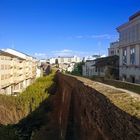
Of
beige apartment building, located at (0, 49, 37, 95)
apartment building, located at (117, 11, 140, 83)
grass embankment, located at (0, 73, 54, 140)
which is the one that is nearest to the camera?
apartment building, located at (117, 11, 140, 83)

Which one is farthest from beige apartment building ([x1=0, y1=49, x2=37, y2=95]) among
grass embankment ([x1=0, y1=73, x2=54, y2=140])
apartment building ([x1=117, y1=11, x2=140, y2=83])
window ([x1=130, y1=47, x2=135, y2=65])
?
window ([x1=130, y1=47, x2=135, y2=65])

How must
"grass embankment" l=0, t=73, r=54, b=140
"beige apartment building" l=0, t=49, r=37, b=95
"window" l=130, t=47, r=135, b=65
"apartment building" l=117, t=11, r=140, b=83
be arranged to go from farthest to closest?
"beige apartment building" l=0, t=49, r=37, b=95 → "window" l=130, t=47, r=135, b=65 → "grass embankment" l=0, t=73, r=54, b=140 → "apartment building" l=117, t=11, r=140, b=83

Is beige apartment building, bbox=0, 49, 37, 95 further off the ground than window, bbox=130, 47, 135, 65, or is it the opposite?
window, bbox=130, 47, 135, 65

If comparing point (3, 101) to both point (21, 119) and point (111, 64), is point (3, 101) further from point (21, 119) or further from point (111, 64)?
point (111, 64)

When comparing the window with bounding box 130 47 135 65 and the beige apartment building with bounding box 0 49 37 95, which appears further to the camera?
the beige apartment building with bounding box 0 49 37 95

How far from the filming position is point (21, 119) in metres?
34.9

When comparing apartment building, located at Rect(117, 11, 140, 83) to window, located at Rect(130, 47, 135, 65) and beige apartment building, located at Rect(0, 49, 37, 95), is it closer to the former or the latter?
window, located at Rect(130, 47, 135, 65)

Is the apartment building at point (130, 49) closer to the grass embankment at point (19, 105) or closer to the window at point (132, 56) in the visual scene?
the window at point (132, 56)

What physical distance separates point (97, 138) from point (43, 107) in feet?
93.3

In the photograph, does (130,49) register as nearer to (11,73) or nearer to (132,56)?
(132,56)

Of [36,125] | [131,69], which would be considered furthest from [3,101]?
[131,69]

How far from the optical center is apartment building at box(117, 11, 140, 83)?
116 ft

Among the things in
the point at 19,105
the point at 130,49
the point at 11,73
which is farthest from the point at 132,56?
the point at 11,73

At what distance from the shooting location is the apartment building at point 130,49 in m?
35.4
